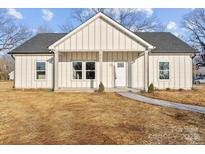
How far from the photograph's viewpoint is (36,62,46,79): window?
73.6ft

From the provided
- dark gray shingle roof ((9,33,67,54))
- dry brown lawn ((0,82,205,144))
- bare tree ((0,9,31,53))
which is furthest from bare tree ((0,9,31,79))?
dry brown lawn ((0,82,205,144))

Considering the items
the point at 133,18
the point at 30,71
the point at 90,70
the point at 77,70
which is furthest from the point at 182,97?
the point at 133,18

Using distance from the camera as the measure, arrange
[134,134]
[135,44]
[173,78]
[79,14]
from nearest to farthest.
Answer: [134,134]
[135,44]
[173,78]
[79,14]

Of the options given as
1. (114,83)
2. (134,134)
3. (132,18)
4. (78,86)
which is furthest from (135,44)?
(132,18)

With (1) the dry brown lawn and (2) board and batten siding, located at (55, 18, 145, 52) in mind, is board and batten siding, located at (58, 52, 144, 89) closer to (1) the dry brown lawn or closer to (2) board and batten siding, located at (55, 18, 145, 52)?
(2) board and batten siding, located at (55, 18, 145, 52)

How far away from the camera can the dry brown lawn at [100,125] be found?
753 centimetres

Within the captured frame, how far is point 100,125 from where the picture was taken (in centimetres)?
923

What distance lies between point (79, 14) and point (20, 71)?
103 feet

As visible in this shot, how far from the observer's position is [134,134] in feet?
26.2

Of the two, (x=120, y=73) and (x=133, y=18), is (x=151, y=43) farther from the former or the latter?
(x=133, y=18)

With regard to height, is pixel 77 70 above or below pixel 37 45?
below

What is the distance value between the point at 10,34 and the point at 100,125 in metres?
48.0

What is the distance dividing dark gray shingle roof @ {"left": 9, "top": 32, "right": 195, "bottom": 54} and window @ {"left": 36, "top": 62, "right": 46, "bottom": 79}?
0.95 m

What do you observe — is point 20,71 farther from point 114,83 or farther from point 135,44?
point 135,44
